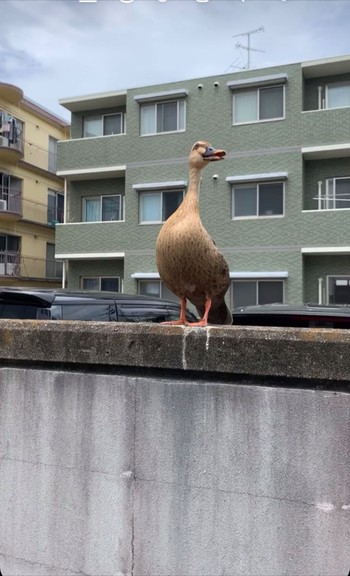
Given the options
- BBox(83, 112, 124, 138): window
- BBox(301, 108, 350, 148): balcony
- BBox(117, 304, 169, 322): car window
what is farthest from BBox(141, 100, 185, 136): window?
BBox(117, 304, 169, 322): car window

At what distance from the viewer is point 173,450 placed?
219 cm

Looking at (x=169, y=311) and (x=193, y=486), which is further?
(x=169, y=311)

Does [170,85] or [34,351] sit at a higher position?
[170,85]

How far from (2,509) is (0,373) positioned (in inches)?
27.1

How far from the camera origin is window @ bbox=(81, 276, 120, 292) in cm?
1879

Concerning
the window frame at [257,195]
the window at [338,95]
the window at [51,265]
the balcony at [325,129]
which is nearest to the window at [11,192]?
the window at [51,265]

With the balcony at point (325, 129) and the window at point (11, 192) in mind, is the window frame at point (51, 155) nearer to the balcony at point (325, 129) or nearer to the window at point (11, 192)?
the window at point (11, 192)

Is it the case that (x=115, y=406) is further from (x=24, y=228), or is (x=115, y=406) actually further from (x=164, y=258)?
(x=24, y=228)

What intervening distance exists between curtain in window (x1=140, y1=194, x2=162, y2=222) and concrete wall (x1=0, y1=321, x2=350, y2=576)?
49.8 feet

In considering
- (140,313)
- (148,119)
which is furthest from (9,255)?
(140,313)

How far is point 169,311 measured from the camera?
5613 mm

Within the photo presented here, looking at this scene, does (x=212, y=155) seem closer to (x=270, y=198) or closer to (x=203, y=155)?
(x=203, y=155)

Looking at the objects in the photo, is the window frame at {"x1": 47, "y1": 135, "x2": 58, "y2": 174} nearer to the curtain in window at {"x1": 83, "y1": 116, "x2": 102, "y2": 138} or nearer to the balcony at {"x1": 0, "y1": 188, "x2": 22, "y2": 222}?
the balcony at {"x1": 0, "y1": 188, "x2": 22, "y2": 222}

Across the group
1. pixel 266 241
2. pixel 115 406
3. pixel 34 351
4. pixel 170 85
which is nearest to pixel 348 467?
pixel 115 406
